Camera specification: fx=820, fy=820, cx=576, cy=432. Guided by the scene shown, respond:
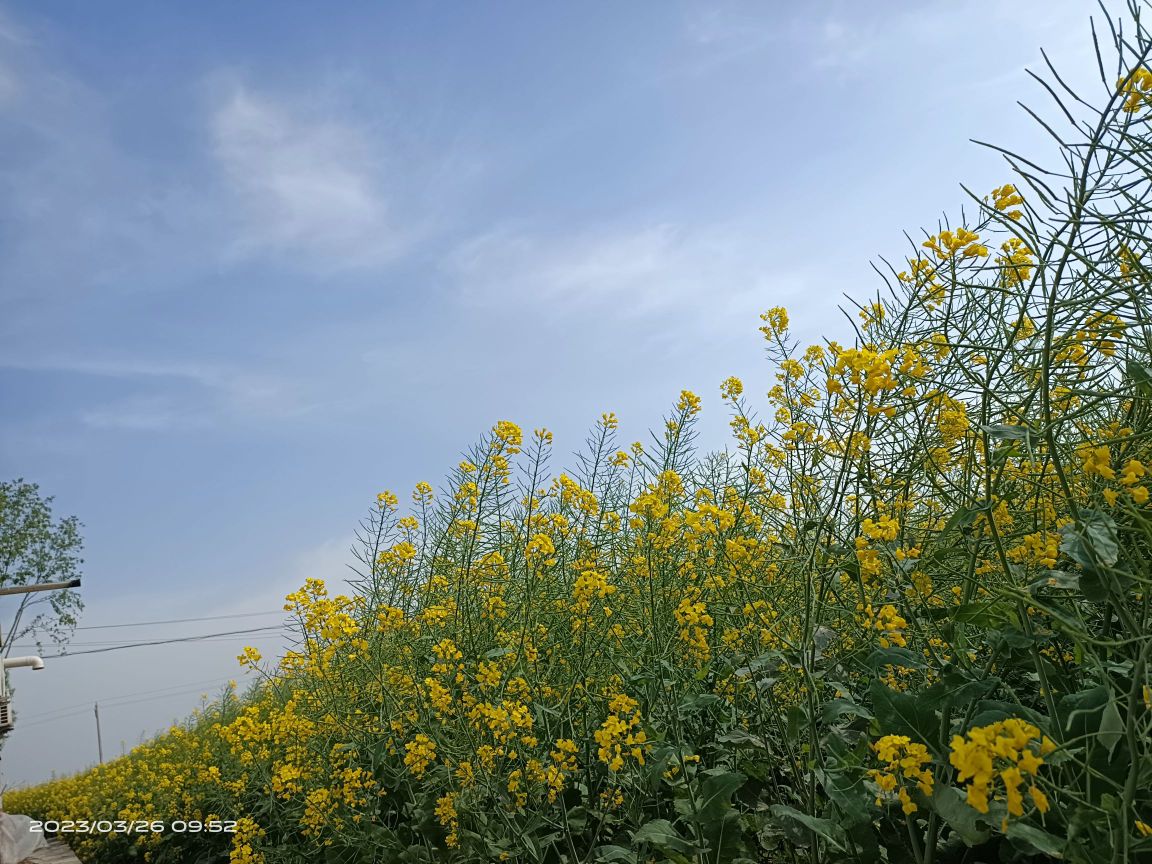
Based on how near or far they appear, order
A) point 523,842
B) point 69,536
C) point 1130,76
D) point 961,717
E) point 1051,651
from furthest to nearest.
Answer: point 69,536 → point 523,842 → point 1051,651 → point 961,717 → point 1130,76

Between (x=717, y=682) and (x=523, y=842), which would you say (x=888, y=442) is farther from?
(x=523, y=842)

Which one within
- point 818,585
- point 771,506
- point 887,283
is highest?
point 887,283

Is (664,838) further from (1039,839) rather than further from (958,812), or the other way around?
(1039,839)

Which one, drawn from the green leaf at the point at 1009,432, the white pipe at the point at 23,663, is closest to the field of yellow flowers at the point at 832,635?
the green leaf at the point at 1009,432

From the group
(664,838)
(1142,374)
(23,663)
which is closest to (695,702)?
(664,838)

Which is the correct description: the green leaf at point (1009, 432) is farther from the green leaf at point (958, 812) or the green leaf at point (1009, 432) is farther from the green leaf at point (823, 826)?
the green leaf at point (823, 826)

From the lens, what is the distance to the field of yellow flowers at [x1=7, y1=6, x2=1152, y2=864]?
4.16 ft

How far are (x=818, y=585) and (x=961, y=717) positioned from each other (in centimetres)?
40

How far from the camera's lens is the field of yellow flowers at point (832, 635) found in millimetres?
1267

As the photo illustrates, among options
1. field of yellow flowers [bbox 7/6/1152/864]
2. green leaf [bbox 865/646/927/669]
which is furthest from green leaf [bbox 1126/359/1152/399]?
green leaf [bbox 865/646/927/669]

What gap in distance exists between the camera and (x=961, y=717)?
1.54m

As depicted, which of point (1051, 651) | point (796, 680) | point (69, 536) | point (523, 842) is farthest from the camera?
point (69, 536)

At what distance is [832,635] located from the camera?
5.63 ft

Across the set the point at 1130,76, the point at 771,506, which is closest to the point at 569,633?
the point at 771,506
